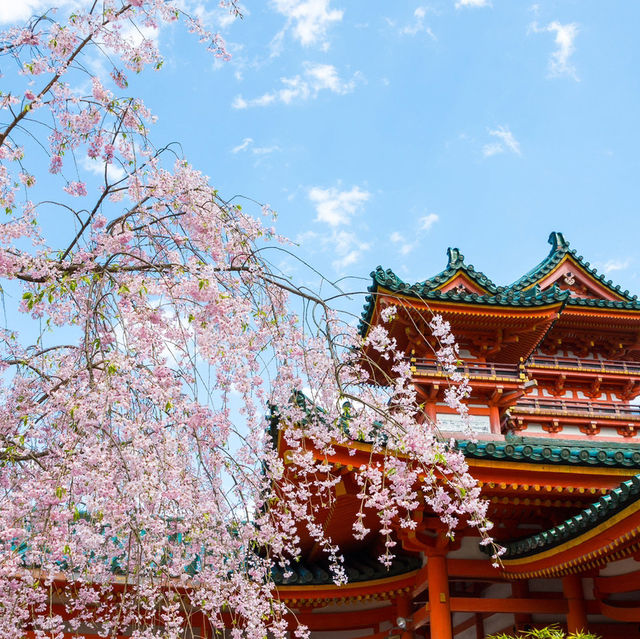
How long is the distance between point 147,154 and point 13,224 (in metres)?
0.96

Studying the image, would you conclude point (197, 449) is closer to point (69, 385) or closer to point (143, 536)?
point (143, 536)

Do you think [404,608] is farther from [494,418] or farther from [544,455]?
[494,418]

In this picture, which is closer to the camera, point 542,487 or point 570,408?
point 542,487

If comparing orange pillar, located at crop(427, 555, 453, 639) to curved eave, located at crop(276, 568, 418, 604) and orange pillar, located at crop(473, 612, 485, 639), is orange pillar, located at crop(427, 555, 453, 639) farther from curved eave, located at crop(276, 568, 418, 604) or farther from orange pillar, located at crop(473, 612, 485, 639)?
orange pillar, located at crop(473, 612, 485, 639)

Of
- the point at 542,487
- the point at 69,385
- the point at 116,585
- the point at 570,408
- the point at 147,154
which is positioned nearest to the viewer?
the point at 69,385

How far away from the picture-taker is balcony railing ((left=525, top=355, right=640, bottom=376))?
13922 millimetres

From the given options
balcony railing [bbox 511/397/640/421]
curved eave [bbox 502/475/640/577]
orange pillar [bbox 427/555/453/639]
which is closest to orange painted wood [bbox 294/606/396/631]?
orange pillar [bbox 427/555/453/639]

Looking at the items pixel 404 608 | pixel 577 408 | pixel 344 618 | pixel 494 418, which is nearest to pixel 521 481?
pixel 404 608

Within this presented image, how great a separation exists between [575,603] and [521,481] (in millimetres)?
1289

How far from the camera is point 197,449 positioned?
14.4ft

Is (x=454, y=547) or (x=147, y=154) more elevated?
(x=147, y=154)

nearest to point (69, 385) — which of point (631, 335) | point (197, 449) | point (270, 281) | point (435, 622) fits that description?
point (197, 449)

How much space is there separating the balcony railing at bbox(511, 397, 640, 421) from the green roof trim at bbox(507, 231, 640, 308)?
2336 millimetres

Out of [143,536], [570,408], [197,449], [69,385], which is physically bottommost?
[143,536]
